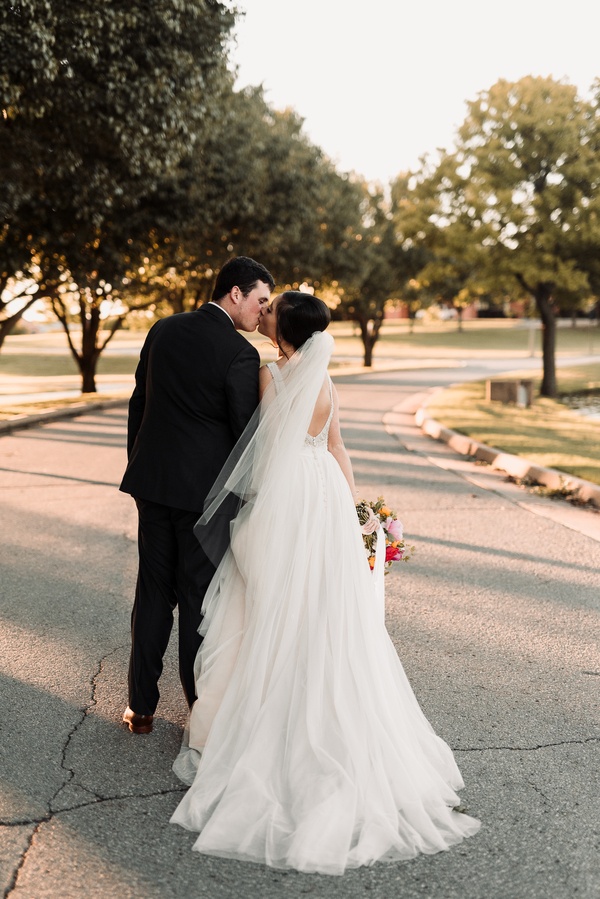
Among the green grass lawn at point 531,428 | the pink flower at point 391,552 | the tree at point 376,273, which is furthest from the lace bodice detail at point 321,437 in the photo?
the tree at point 376,273

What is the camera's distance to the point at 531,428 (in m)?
15.8

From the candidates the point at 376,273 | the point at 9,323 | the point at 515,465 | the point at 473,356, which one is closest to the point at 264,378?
the point at 515,465

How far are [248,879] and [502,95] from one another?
80.2 feet

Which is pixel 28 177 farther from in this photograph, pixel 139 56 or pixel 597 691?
pixel 597 691

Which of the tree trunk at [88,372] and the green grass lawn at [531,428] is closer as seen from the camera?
the green grass lawn at [531,428]

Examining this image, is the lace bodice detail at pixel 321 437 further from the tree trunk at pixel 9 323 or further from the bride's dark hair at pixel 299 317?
the tree trunk at pixel 9 323

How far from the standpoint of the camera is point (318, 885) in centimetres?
288

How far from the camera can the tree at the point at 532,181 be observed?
23578 mm

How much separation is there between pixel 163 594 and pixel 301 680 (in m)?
0.86

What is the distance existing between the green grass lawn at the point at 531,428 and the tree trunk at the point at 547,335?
3.37ft

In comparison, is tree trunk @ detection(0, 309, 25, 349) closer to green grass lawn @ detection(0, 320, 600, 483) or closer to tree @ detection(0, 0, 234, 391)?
green grass lawn @ detection(0, 320, 600, 483)

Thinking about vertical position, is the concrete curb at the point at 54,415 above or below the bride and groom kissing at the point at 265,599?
below

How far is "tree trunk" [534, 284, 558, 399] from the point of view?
25562 mm

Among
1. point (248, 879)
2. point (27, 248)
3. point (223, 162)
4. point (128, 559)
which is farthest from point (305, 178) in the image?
point (248, 879)
